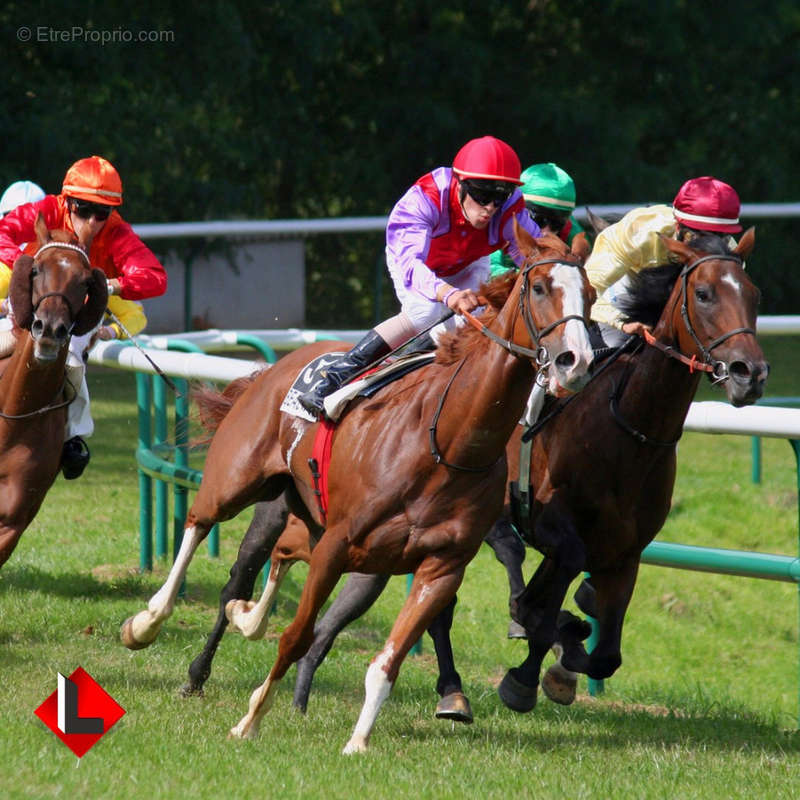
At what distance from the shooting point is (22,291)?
5.75 meters

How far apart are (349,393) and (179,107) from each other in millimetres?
11883

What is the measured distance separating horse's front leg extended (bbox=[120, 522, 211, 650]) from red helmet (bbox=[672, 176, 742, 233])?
86.0 inches

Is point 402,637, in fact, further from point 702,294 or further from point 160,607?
point 702,294

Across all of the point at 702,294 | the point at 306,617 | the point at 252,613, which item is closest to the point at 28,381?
the point at 252,613

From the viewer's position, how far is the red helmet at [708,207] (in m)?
5.34

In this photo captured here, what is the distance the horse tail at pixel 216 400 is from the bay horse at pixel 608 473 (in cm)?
124

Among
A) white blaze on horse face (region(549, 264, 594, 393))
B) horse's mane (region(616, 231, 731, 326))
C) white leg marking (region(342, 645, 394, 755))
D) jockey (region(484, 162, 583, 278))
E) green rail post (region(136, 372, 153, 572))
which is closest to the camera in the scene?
white blaze on horse face (region(549, 264, 594, 393))

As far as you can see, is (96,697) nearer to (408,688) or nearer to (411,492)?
(411,492)

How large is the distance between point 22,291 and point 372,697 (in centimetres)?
218

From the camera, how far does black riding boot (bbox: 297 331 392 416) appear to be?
5.33 metres

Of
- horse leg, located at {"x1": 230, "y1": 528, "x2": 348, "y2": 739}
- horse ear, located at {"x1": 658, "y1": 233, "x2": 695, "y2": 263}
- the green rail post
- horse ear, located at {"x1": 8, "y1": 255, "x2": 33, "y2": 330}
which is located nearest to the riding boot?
horse ear, located at {"x1": 8, "y1": 255, "x2": 33, "y2": 330}

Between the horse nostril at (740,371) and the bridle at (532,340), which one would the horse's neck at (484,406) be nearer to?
the bridle at (532,340)

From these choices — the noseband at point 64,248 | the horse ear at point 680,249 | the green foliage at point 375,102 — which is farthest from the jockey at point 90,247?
the green foliage at point 375,102

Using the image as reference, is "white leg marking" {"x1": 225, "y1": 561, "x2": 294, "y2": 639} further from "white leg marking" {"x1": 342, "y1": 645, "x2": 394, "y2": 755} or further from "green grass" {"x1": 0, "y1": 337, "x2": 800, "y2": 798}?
"white leg marking" {"x1": 342, "y1": 645, "x2": 394, "y2": 755}
